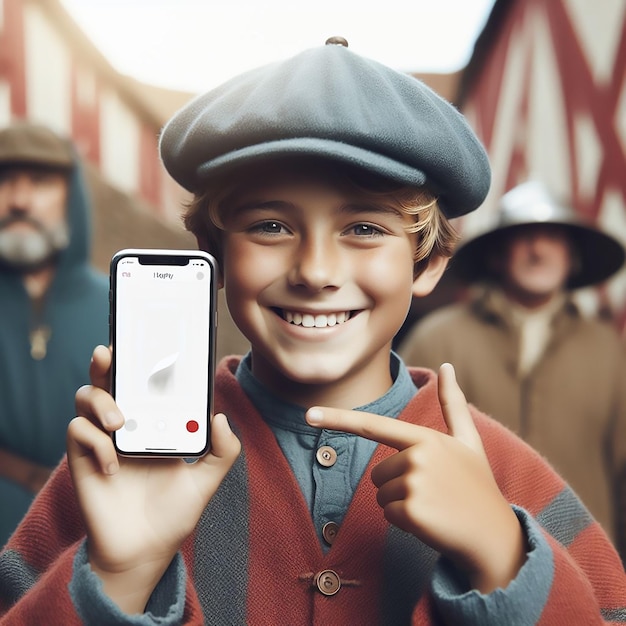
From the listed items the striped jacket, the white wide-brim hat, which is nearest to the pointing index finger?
the striped jacket

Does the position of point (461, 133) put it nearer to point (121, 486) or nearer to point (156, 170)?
point (121, 486)

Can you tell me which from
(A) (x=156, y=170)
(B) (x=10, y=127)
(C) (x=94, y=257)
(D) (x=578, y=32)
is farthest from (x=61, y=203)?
(D) (x=578, y=32)

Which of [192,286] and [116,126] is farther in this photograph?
[116,126]

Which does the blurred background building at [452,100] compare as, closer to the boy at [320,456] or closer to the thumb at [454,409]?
the boy at [320,456]

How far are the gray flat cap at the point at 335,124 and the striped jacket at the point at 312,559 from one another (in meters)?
0.23

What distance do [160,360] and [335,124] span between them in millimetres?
230

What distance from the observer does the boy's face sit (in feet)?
2.21

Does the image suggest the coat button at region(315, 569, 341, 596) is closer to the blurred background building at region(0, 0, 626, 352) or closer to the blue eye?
the blue eye

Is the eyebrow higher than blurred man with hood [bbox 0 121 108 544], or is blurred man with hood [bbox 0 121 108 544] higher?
the eyebrow

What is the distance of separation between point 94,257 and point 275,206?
2099mm

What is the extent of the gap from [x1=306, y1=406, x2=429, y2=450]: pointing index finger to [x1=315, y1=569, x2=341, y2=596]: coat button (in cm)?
13

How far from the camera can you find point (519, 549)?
614mm

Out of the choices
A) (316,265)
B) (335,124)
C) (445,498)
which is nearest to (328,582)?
(445,498)

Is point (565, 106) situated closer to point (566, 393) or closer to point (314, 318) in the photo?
point (566, 393)
